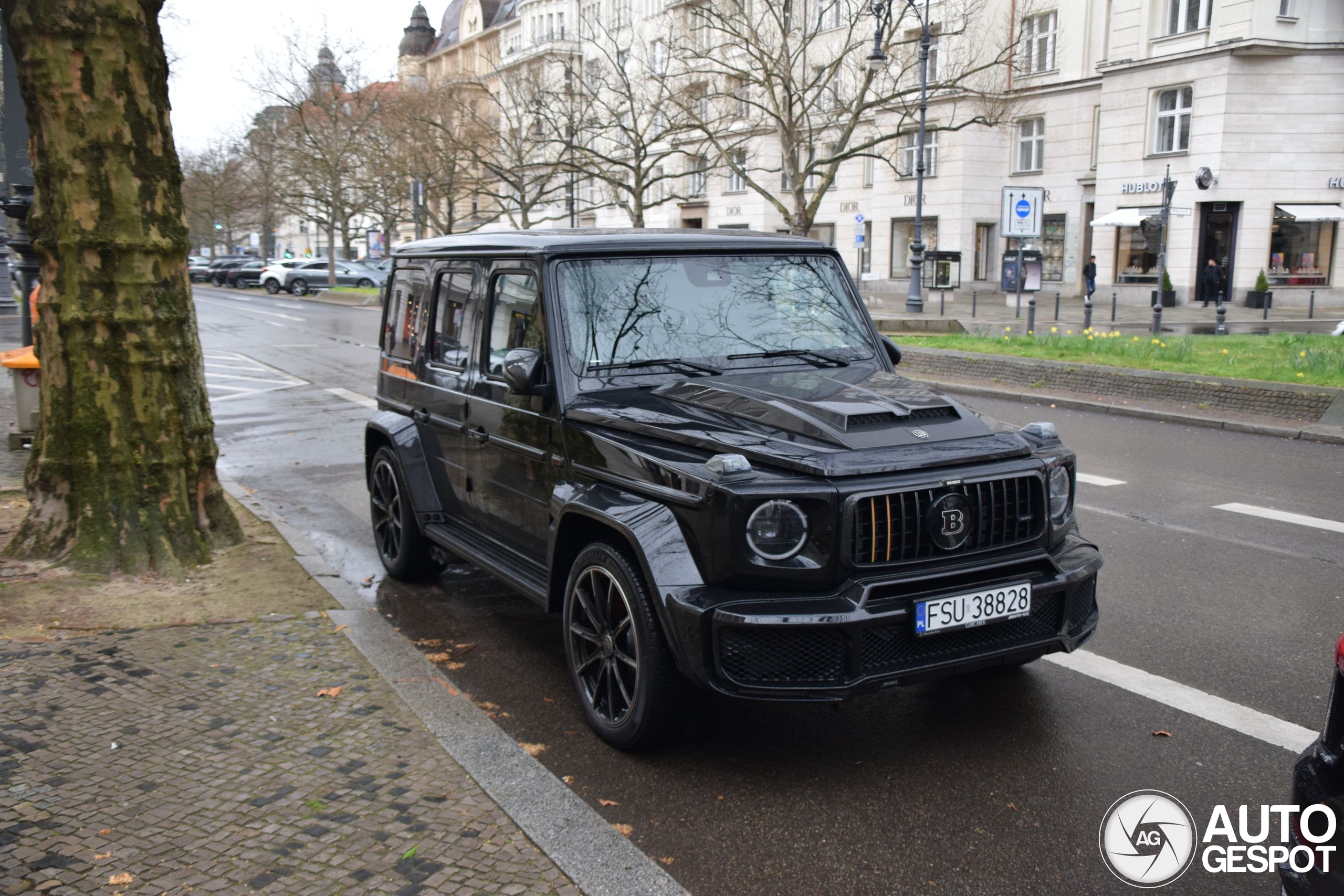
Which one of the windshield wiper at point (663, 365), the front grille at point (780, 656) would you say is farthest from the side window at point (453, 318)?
the front grille at point (780, 656)

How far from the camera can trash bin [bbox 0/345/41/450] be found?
10.4 metres

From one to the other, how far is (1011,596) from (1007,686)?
1.10 m

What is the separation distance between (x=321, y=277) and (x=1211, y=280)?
1588 inches

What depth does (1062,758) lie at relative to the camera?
4.20 m

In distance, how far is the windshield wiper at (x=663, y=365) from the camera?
484cm

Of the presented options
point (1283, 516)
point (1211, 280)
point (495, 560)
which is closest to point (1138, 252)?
point (1211, 280)

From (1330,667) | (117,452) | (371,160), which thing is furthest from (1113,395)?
(371,160)

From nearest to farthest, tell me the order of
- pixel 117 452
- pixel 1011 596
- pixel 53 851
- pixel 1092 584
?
pixel 53 851 → pixel 1011 596 → pixel 1092 584 → pixel 117 452

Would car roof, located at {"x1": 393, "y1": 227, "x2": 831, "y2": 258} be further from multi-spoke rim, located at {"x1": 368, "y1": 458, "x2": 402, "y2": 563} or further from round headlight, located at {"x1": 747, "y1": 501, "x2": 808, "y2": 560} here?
round headlight, located at {"x1": 747, "y1": 501, "x2": 808, "y2": 560}

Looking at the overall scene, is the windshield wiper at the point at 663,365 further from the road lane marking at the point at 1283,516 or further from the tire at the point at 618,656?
the road lane marking at the point at 1283,516

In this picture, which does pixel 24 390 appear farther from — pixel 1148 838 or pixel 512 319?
pixel 1148 838

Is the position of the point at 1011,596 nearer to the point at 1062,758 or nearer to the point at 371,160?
the point at 1062,758

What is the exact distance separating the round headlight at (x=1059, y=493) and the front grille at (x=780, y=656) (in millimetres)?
1127

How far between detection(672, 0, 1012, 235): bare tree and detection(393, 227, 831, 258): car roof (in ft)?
83.6
